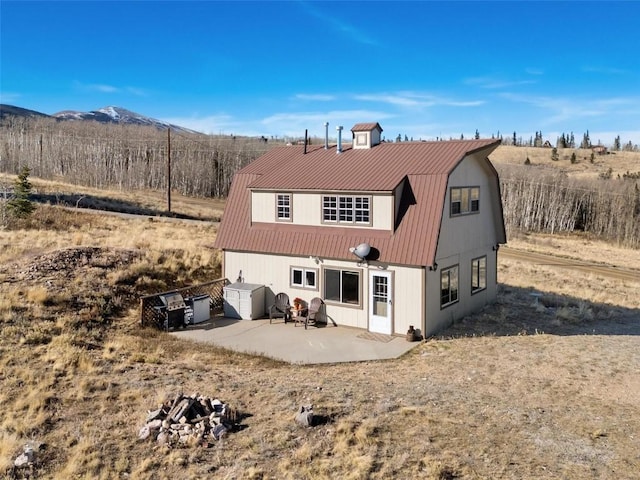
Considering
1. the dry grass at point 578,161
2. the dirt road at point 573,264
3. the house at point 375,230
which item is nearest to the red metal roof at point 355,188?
the house at point 375,230

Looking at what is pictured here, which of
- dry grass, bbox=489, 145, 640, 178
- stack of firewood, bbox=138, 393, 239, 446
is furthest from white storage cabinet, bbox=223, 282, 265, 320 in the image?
dry grass, bbox=489, 145, 640, 178

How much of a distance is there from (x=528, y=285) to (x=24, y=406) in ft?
72.1

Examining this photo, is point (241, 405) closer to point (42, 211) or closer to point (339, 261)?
point (339, 261)

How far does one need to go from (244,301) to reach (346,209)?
480 cm

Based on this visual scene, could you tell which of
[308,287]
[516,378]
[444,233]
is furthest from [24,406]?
[444,233]

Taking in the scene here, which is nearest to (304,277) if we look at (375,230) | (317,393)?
(375,230)

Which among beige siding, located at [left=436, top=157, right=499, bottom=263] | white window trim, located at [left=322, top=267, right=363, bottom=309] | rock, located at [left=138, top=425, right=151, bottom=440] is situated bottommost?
rock, located at [left=138, top=425, right=151, bottom=440]

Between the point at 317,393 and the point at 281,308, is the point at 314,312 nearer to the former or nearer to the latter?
the point at 281,308

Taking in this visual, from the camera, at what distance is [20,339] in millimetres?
13938

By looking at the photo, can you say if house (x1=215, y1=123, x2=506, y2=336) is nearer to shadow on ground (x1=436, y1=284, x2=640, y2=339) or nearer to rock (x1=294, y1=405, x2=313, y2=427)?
shadow on ground (x1=436, y1=284, x2=640, y2=339)

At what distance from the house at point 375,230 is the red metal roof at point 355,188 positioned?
0.12 ft

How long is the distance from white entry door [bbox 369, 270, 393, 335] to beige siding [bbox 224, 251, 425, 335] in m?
0.15

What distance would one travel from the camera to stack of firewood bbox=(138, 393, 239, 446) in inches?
354

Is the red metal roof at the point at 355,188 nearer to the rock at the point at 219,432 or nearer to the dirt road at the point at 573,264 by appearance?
the rock at the point at 219,432
